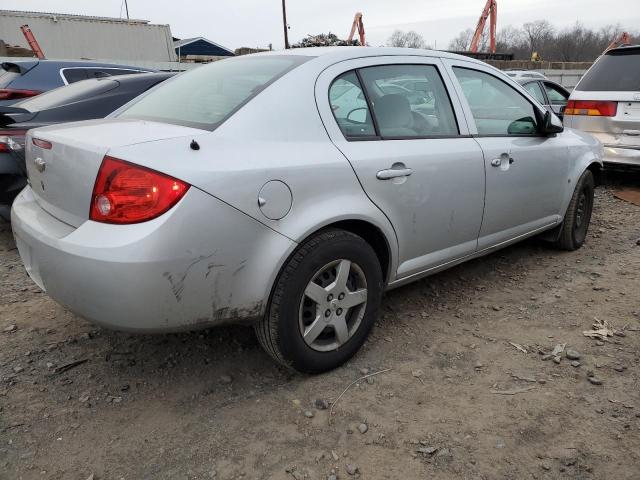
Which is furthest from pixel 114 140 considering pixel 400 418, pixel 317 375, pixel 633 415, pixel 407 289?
pixel 633 415

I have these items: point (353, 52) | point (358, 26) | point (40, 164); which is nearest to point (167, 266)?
point (40, 164)

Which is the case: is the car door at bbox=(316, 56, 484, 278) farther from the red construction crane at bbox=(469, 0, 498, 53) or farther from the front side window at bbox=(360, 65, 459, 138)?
the red construction crane at bbox=(469, 0, 498, 53)

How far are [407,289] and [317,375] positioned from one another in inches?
51.0

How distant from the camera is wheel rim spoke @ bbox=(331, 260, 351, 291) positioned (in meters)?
2.46

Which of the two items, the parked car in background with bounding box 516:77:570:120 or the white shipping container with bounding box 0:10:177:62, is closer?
the parked car in background with bounding box 516:77:570:120

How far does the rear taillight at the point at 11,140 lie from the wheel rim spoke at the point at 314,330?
9.04 ft

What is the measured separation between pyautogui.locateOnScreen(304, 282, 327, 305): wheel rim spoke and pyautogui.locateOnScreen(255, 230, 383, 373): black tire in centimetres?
3

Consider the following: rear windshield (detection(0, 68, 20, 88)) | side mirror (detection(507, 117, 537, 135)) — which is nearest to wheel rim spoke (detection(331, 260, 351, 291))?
side mirror (detection(507, 117, 537, 135))

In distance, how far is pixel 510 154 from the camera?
331cm

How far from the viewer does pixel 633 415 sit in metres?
2.28

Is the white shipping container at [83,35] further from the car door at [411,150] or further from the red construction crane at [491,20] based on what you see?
the car door at [411,150]

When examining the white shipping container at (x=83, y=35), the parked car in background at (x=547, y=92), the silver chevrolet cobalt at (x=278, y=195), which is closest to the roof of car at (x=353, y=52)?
the silver chevrolet cobalt at (x=278, y=195)

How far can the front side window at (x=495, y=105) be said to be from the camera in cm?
324

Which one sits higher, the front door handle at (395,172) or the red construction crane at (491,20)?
the red construction crane at (491,20)
